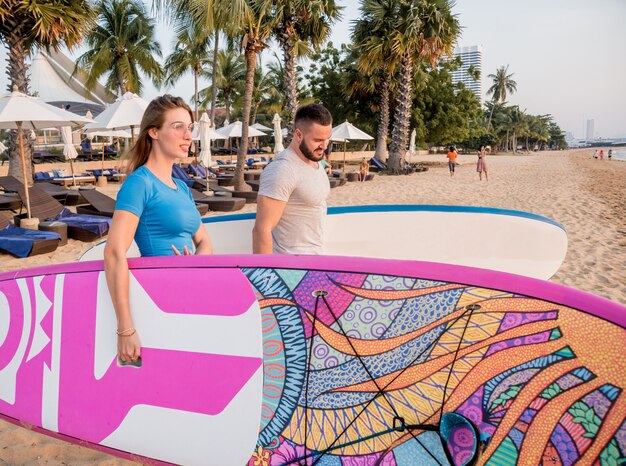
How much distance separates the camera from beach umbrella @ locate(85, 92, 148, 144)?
36.4 feet

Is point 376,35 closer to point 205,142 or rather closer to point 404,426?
point 205,142

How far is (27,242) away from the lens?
6.08 meters

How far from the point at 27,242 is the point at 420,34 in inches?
664

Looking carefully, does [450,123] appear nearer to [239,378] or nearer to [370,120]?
[370,120]

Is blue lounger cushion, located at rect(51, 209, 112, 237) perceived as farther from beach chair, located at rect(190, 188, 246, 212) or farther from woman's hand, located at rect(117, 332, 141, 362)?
woman's hand, located at rect(117, 332, 141, 362)

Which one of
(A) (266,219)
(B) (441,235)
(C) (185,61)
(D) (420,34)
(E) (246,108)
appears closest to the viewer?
(A) (266,219)

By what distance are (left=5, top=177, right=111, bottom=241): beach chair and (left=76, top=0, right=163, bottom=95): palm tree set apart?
17.3m

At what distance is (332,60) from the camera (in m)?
28.9

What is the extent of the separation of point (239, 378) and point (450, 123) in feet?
94.6

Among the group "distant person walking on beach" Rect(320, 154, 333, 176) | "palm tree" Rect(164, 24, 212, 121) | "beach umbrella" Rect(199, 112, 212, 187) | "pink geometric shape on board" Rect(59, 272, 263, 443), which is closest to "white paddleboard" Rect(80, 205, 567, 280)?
"distant person walking on beach" Rect(320, 154, 333, 176)

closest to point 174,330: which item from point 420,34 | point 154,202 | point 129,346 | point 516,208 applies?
point 129,346

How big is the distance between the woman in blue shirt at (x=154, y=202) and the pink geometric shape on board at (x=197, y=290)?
10 centimetres

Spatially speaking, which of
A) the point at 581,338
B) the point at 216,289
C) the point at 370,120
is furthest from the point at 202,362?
the point at 370,120

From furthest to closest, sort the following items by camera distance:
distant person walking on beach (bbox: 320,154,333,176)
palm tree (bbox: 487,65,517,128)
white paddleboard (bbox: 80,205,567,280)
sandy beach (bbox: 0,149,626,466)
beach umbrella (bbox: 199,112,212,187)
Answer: palm tree (bbox: 487,65,517,128) < beach umbrella (bbox: 199,112,212,187) < white paddleboard (bbox: 80,205,567,280) < distant person walking on beach (bbox: 320,154,333,176) < sandy beach (bbox: 0,149,626,466)
